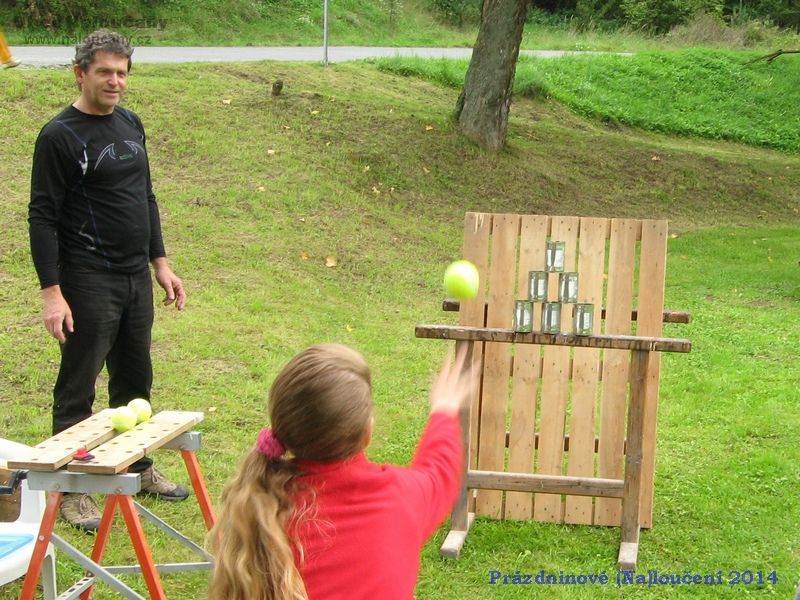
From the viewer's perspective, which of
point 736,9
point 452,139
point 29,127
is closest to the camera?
point 29,127

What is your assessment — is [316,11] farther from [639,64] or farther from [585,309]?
[585,309]

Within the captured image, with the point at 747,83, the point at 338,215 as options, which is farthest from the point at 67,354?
the point at 747,83

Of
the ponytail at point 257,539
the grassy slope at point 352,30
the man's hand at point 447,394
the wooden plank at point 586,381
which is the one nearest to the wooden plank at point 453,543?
the wooden plank at point 586,381

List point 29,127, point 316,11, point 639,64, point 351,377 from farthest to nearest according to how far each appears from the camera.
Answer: point 316,11, point 639,64, point 29,127, point 351,377

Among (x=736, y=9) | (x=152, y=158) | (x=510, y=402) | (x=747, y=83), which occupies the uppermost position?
(x=736, y=9)

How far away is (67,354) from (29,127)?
6719 mm

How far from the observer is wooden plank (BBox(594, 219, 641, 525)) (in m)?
4.79

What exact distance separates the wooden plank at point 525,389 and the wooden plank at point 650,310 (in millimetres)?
526

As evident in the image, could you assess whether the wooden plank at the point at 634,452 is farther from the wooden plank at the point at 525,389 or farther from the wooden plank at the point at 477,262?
the wooden plank at the point at 477,262

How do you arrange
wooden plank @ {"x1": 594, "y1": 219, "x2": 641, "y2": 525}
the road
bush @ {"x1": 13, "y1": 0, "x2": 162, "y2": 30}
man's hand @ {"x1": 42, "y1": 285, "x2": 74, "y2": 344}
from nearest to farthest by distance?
man's hand @ {"x1": 42, "y1": 285, "x2": 74, "y2": 344}
wooden plank @ {"x1": 594, "y1": 219, "x2": 641, "y2": 525}
the road
bush @ {"x1": 13, "y1": 0, "x2": 162, "y2": 30}

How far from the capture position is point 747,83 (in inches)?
875

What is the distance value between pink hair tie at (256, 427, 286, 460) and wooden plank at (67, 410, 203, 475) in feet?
3.75

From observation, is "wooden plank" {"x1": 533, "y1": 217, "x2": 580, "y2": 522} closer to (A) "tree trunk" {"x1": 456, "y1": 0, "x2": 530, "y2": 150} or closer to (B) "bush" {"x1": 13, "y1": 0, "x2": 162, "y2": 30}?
(A) "tree trunk" {"x1": 456, "y1": 0, "x2": 530, "y2": 150}

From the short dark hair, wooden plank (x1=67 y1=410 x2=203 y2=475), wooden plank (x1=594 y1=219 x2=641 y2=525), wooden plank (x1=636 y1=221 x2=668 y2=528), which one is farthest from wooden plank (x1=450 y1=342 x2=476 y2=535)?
the short dark hair
